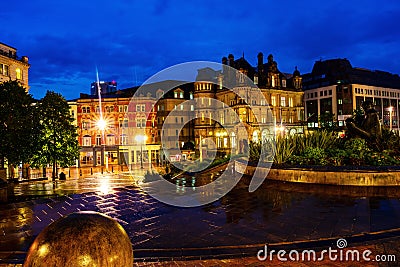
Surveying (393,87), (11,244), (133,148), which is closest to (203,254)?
(11,244)

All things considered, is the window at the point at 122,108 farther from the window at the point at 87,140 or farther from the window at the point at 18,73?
the window at the point at 18,73

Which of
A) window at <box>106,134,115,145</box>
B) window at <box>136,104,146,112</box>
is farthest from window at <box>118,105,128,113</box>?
window at <box>106,134,115,145</box>

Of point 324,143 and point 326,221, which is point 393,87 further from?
point 326,221

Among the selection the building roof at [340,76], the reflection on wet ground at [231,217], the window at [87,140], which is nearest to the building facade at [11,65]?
the window at [87,140]

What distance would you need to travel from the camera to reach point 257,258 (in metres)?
6.22

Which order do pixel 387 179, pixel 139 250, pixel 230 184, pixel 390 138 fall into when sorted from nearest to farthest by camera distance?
pixel 139 250 → pixel 387 179 → pixel 230 184 → pixel 390 138

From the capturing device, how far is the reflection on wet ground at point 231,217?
286 inches

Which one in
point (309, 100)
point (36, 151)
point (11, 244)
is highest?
point (309, 100)

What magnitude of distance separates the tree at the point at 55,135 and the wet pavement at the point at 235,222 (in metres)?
17.9

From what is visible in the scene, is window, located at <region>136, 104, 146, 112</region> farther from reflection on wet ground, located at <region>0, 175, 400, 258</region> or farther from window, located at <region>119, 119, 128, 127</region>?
reflection on wet ground, located at <region>0, 175, 400, 258</region>

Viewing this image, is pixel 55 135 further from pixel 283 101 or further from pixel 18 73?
pixel 283 101

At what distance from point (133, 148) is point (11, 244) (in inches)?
2182

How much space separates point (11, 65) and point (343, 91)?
73.0 m

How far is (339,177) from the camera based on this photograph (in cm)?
1366
